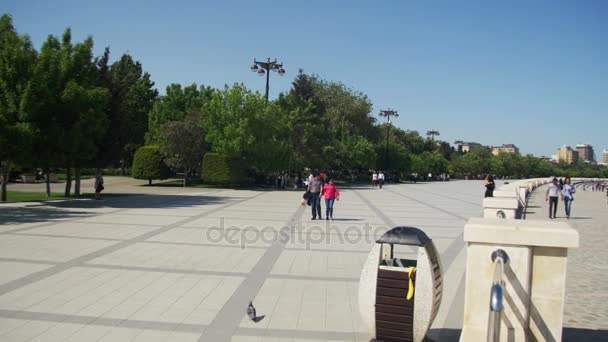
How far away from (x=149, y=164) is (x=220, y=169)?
22.6 ft

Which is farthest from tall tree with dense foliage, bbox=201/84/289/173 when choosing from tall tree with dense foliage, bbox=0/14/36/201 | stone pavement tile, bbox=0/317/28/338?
stone pavement tile, bbox=0/317/28/338

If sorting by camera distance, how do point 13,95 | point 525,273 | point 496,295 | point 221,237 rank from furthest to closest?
point 13,95 < point 221,237 < point 525,273 < point 496,295

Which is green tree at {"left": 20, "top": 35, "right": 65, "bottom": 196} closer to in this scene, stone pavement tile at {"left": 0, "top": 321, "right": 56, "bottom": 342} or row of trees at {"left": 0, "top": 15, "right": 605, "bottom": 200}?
row of trees at {"left": 0, "top": 15, "right": 605, "bottom": 200}

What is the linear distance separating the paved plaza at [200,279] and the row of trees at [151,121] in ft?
16.7

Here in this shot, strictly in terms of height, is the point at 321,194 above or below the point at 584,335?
above

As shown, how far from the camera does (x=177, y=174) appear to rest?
174 ft

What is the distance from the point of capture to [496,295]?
3201 mm

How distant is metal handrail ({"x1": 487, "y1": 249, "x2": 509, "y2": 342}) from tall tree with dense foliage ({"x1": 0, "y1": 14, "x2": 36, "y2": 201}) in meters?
18.6

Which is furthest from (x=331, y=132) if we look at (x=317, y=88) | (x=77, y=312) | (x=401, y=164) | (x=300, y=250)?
(x=77, y=312)

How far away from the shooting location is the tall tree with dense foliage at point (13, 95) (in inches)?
723

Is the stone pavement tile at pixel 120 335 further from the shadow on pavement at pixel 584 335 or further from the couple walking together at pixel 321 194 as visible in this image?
the couple walking together at pixel 321 194

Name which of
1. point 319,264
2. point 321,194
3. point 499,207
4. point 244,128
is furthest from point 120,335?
point 244,128

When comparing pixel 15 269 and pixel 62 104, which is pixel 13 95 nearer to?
pixel 62 104

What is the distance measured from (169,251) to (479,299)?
25.1ft
